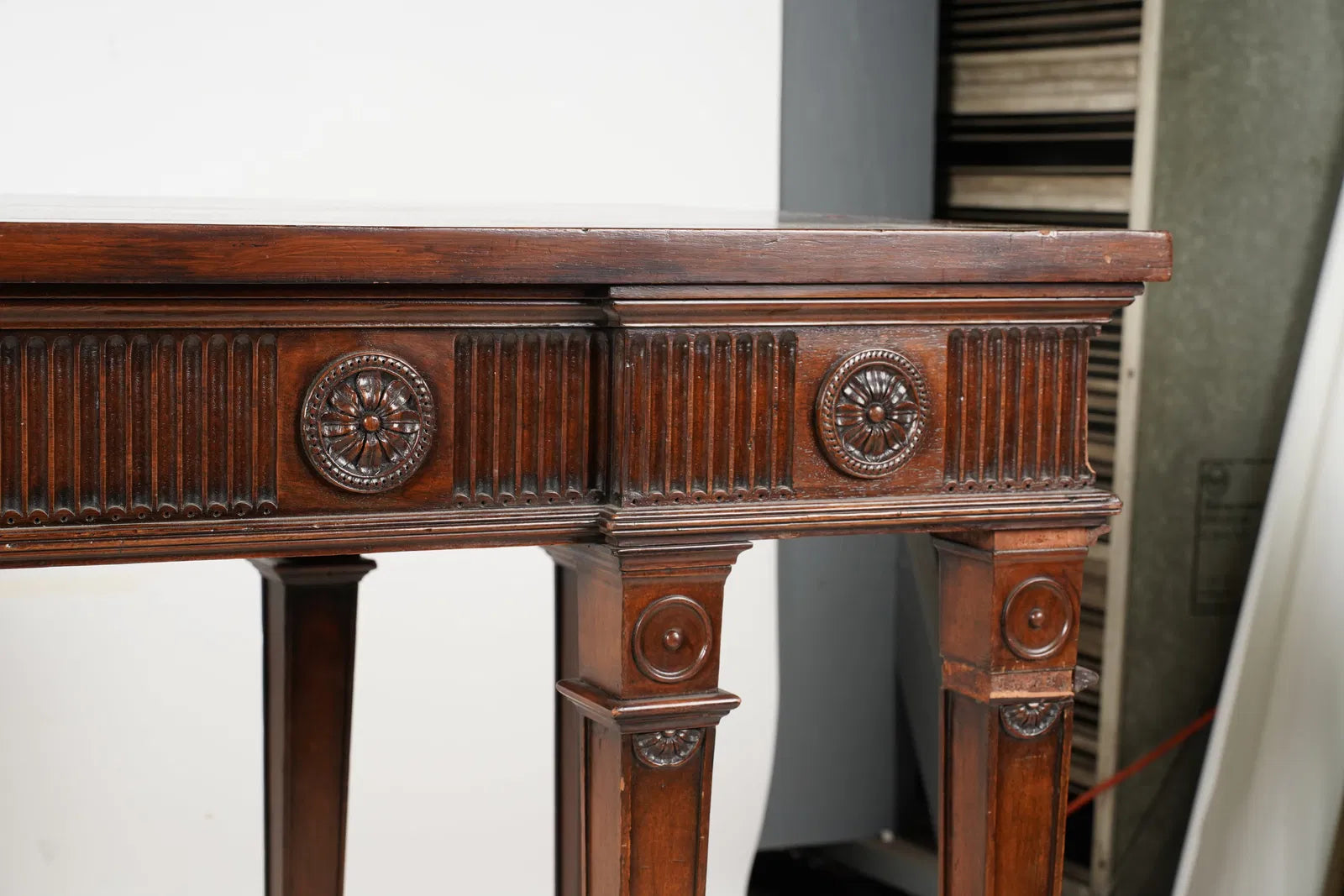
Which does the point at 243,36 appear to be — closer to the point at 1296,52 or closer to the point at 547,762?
the point at 547,762

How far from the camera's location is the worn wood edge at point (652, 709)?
0.98 meters

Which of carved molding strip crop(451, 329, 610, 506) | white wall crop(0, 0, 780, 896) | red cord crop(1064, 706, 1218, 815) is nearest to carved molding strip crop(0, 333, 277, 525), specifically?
carved molding strip crop(451, 329, 610, 506)

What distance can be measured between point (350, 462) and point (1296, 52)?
1.36 metres

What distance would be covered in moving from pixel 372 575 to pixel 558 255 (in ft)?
3.74

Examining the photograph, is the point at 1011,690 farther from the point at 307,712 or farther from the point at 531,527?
the point at 307,712

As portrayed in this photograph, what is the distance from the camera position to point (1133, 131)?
1.95 meters

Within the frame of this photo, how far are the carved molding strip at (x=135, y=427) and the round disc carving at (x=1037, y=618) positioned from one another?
0.45 m

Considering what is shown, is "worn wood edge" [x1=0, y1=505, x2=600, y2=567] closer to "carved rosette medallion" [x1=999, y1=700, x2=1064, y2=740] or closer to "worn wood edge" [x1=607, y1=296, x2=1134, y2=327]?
"worn wood edge" [x1=607, y1=296, x2=1134, y2=327]

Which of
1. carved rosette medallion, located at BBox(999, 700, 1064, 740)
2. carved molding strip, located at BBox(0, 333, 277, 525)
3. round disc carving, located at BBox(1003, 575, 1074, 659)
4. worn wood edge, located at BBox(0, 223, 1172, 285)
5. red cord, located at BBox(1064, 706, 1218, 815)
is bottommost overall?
red cord, located at BBox(1064, 706, 1218, 815)

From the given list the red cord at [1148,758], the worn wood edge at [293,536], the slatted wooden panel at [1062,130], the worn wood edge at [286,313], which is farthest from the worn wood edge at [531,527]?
the red cord at [1148,758]

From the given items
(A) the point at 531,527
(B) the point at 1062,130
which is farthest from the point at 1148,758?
(A) the point at 531,527

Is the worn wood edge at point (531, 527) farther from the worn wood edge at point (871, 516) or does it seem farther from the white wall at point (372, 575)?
the white wall at point (372, 575)

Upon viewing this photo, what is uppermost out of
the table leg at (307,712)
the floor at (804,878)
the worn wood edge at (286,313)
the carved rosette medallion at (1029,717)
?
the worn wood edge at (286,313)

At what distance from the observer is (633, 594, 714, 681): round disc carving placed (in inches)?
38.6
